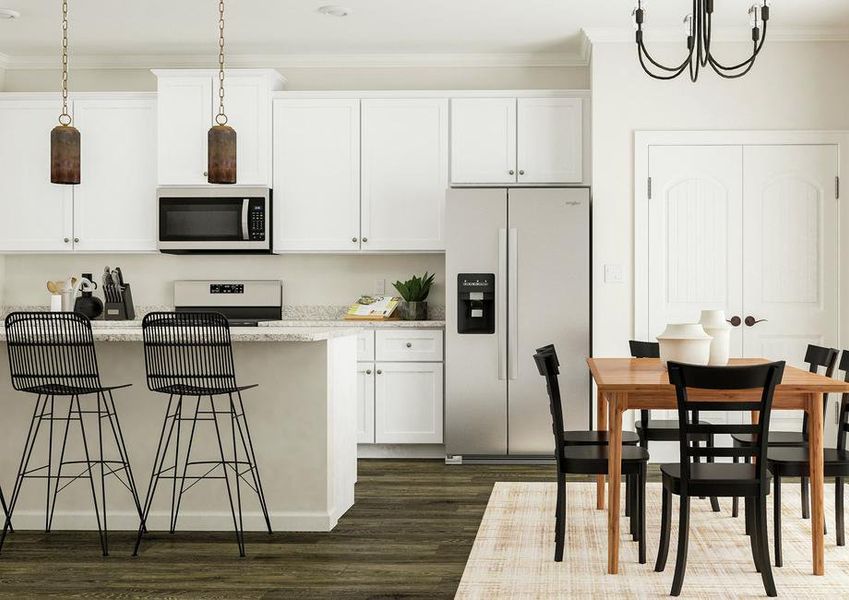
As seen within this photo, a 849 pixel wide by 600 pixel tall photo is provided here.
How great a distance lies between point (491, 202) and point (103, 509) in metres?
2.94

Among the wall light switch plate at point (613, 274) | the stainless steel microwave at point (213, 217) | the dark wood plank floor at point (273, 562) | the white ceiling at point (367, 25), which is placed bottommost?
the dark wood plank floor at point (273, 562)

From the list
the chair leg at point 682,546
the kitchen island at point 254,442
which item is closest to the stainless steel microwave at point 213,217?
the kitchen island at point 254,442

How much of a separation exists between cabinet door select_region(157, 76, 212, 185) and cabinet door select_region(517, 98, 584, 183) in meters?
2.07

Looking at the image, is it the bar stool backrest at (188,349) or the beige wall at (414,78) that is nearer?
the bar stool backrest at (188,349)

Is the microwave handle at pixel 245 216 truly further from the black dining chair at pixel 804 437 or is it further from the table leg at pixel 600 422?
the black dining chair at pixel 804 437

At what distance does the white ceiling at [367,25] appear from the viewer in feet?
17.4

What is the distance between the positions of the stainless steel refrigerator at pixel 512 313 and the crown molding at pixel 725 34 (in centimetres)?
96

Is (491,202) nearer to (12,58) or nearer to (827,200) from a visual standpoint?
(827,200)

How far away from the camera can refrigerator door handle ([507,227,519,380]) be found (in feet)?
18.8

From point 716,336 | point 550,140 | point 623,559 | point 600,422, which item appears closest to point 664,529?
point 623,559

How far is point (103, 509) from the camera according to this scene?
3.96m

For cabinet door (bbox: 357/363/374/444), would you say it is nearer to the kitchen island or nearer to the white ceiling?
the kitchen island

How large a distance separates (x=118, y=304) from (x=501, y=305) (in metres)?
2.62

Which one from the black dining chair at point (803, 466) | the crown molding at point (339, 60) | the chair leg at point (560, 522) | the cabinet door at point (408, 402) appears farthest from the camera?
the crown molding at point (339, 60)
